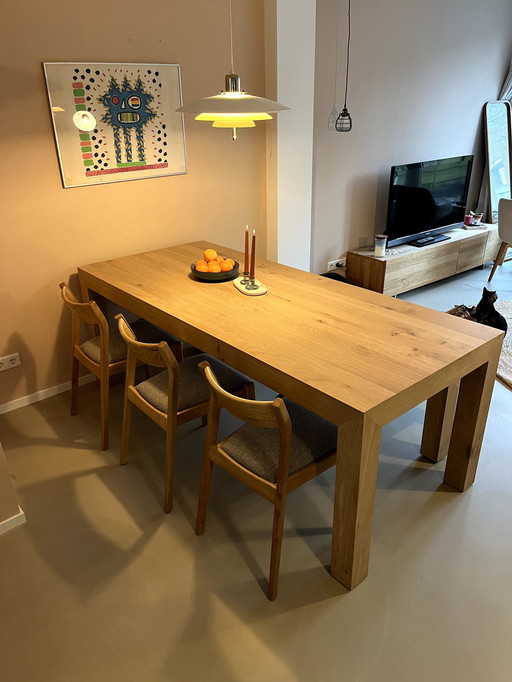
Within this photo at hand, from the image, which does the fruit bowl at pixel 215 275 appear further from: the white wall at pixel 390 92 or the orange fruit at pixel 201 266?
the white wall at pixel 390 92

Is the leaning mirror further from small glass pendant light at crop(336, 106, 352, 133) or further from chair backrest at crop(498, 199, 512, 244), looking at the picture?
small glass pendant light at crop(336, 106, 352, 133)

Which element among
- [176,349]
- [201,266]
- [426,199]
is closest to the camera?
[201,266]

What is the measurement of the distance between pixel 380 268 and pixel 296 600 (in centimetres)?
303

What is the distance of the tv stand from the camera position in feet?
15.2

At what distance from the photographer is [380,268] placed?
14.0ft

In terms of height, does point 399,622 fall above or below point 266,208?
below

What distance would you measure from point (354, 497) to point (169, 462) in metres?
0.85

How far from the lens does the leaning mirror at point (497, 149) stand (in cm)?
532

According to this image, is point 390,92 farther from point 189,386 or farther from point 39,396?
point 39,396

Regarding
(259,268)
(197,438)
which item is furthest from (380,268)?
(197,438)

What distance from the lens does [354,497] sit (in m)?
1.70

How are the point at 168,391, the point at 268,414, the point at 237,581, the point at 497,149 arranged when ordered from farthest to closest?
the point at 497,149, the point at 168,391, the point at 237,581, the point at 268,414

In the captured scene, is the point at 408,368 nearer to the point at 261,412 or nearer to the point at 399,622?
the point at 261,412

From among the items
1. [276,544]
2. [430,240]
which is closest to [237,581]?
[276,544]
